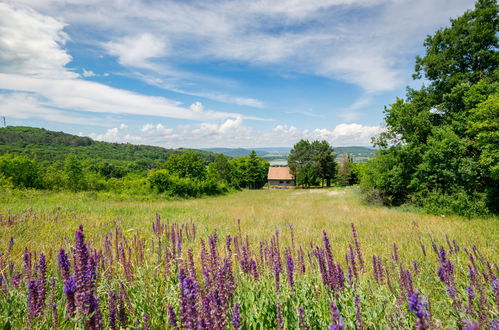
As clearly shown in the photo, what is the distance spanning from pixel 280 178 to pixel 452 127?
60.9m

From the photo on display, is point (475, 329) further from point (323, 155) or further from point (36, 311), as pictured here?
point (323, 155)

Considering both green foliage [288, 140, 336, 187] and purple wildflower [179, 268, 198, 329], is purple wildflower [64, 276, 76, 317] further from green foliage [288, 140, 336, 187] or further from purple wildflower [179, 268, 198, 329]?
green foliage [288, 140, 336, 187]

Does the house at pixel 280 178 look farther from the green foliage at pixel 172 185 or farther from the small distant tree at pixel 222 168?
the green foliage at pixel 172 185

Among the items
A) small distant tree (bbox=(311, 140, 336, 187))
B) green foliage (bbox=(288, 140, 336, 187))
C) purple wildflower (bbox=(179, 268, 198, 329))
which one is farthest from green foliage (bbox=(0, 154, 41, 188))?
small distant tree (bbox=(311, 140, 336, 187))

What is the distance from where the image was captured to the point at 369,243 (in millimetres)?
6961

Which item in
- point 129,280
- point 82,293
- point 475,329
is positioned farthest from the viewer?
point 129,280

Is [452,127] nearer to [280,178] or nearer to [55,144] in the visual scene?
[280,178]

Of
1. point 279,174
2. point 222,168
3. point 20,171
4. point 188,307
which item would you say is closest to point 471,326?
point 188,307

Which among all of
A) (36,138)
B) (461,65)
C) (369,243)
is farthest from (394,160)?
(36,138)

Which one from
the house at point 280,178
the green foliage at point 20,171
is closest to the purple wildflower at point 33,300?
the green foliage at point 20,171

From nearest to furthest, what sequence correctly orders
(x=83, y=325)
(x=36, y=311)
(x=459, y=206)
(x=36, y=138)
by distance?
(x=83, y=325) < (x=36, y=311) < (x=459, y=206) < (x=36, y=138)

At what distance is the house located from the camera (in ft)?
244

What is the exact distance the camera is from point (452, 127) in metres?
14.8

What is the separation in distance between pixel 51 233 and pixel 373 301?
8803 mm
